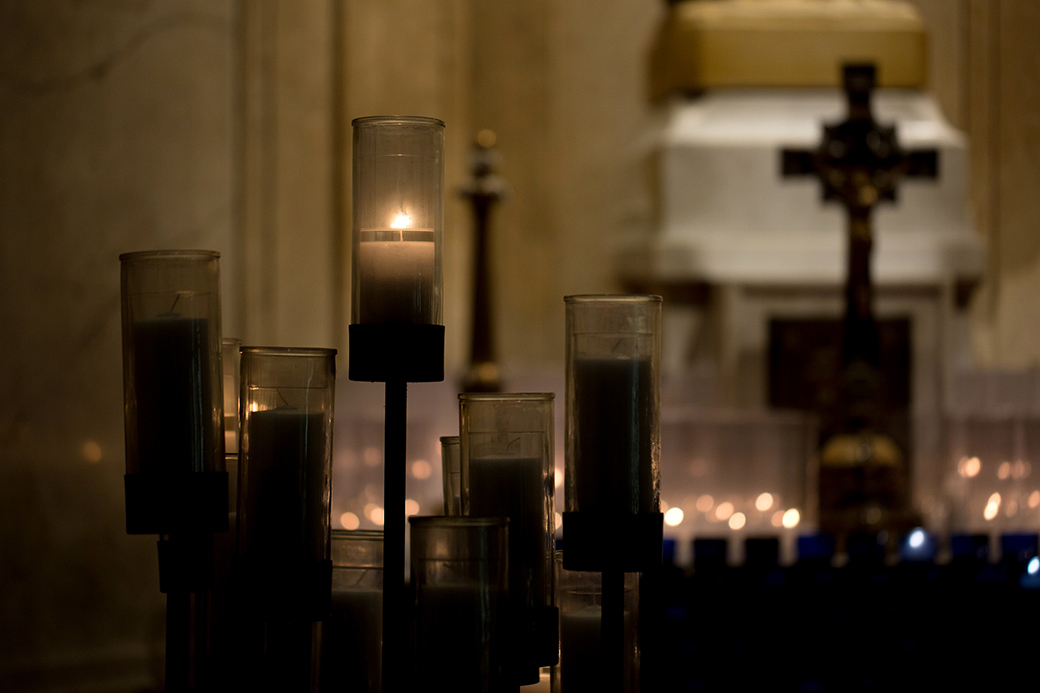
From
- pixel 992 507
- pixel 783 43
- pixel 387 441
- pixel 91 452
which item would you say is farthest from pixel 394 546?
pixel 783 43

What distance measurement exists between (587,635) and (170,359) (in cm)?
68

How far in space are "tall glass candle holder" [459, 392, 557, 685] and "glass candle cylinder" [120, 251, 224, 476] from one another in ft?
1.15

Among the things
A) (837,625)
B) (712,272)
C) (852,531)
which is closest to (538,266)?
(712,272)

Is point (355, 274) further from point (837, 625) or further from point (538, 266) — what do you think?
point (538, 266)

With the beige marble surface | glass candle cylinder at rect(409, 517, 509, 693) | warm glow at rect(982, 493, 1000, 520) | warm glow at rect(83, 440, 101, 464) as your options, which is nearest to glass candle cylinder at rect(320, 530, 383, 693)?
glass candle cylinder at rect(409, 517, 509, 693)

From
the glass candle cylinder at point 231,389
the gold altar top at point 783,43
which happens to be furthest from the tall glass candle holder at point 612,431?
the gold altar top at point 783,43

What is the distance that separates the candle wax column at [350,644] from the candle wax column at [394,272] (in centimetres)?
41

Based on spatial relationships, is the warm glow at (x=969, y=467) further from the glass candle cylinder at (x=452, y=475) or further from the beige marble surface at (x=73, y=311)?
the glass candle cylinder at (x=452, y=475)

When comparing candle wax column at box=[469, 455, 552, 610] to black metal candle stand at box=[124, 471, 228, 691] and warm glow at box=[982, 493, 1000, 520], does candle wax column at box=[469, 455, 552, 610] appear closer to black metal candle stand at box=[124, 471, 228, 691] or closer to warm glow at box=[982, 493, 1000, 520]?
black metal candle stand at box=[124, 471, 228, 691]

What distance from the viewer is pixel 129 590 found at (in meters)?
4.62

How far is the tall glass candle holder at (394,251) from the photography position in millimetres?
1769

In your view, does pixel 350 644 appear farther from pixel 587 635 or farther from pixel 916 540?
pixel 916 540

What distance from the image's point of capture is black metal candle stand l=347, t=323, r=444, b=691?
5.79ft

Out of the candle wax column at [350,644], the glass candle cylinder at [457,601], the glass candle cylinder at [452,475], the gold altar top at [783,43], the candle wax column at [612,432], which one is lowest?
the candle wax column at [350,644]
